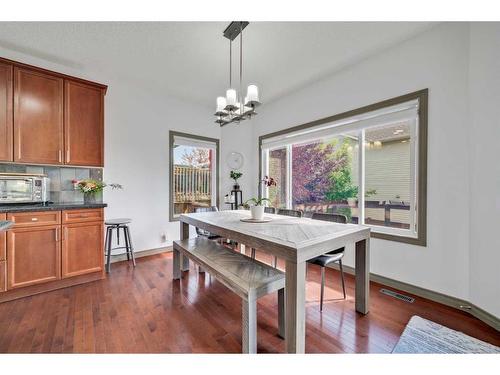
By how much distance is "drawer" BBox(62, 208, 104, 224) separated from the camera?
95.5 inches

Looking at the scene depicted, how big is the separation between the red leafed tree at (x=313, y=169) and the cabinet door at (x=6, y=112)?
146 inches

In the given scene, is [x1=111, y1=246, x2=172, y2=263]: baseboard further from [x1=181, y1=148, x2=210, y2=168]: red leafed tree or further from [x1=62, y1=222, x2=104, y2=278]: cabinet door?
[x1=181, y1=148, x2=210, y2=168]: red leafed tree

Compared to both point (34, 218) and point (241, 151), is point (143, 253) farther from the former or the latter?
point (241, 151)

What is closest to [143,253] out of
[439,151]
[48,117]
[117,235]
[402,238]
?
[117,235]

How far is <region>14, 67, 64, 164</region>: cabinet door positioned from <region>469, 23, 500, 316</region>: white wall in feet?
13.9

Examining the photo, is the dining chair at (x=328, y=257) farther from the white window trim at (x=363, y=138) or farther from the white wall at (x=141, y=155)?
the white wall at (x=141, y=155)

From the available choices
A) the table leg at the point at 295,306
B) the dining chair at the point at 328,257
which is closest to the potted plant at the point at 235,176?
the dining chair at the point at 328,257

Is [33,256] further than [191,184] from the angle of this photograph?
No

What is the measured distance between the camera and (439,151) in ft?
7.00

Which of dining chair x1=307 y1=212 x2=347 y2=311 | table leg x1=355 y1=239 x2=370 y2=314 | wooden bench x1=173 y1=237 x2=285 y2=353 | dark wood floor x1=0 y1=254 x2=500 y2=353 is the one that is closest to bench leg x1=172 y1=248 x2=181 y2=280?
dark wood floor x1=0 y1=254 x2=500 y2=353

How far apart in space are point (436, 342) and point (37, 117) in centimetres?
426
